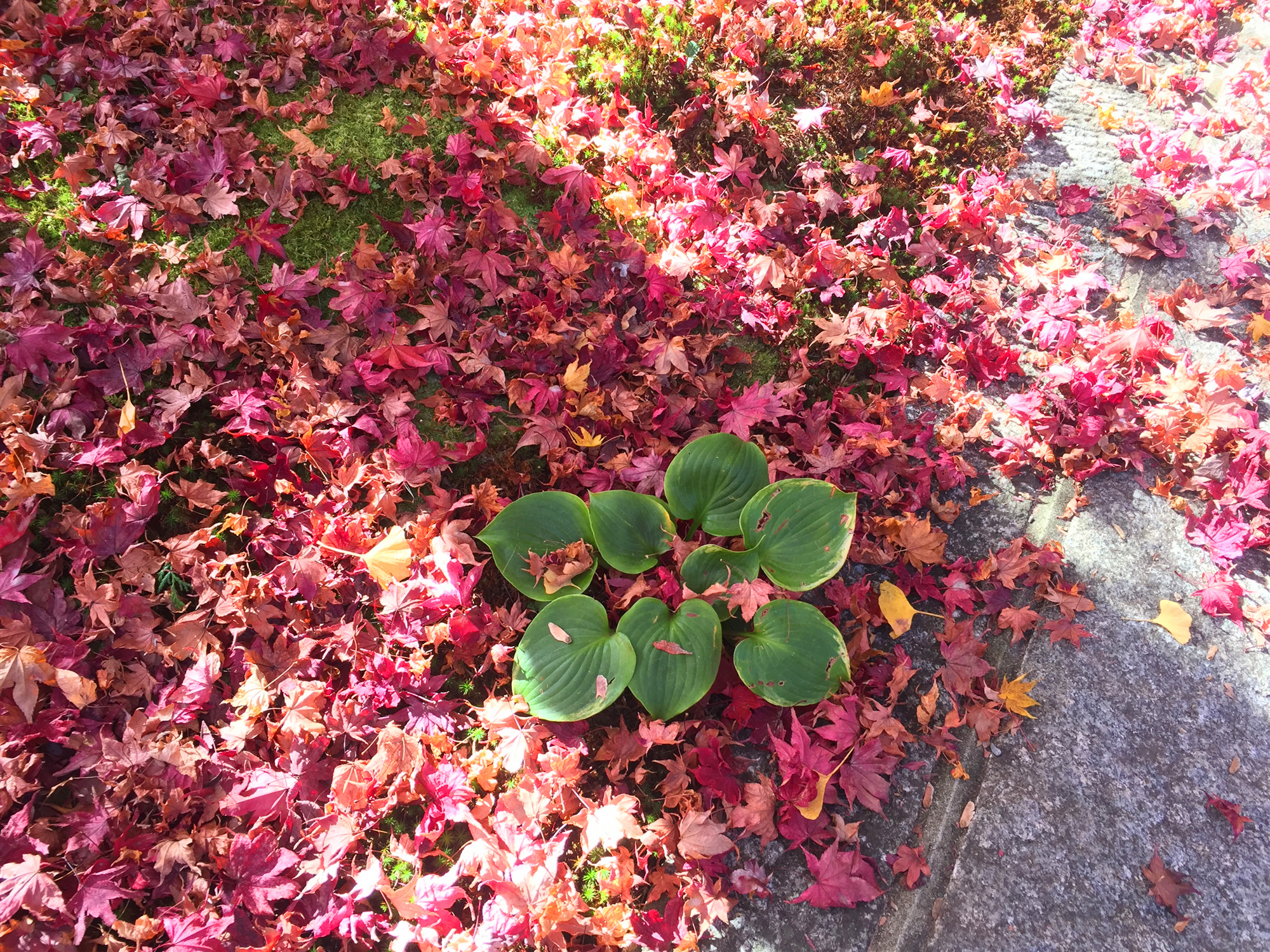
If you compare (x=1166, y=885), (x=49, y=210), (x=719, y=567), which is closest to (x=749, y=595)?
(x=719, y=567)

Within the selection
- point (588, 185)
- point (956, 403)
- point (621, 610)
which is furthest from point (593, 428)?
point (956, 403)

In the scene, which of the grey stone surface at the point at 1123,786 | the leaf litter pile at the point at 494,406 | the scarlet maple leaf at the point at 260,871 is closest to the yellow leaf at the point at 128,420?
the leaf litter pile at the point at 494,406

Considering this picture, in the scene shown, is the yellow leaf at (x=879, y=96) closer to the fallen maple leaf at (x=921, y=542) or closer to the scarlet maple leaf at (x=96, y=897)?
the fallen maple leaf at (x=921, y=542)

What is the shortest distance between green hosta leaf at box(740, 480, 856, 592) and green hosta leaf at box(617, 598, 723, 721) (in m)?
0.25

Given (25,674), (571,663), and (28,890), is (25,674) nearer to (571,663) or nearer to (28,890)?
(28,890)

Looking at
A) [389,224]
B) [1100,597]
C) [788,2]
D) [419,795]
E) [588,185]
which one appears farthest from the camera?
[788,2]

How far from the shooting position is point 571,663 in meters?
1.96

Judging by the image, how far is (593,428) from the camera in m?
2.43

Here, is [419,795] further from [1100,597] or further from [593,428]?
[1100,597]

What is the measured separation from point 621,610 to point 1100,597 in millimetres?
1519

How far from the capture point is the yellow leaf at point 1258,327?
2.86 meters

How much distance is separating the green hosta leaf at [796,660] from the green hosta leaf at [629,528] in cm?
37

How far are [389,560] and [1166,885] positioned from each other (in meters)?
2.23

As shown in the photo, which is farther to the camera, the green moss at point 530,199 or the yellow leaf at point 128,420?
the green moss at point 530,199
